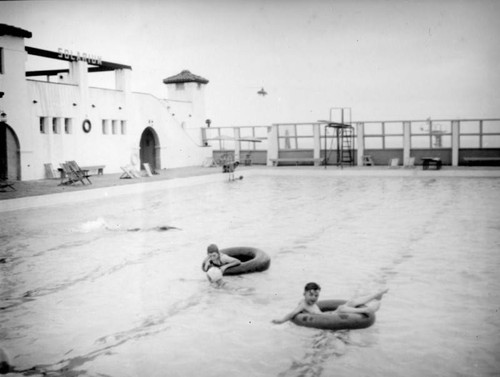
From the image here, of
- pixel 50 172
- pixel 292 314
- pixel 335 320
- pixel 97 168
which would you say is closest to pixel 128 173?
pixel 97 168

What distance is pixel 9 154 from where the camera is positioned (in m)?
22.1

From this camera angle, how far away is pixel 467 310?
630cm

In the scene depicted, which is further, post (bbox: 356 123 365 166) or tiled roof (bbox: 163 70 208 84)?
tiled roof (bbox: 163 70 208 84)

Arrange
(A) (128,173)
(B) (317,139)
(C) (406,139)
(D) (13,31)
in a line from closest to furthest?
1. (D) (13,31)
2. (A) (128,173)
3. (C) (406,139)
4. (B) (317,139)

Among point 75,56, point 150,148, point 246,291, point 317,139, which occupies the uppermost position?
point 75,56

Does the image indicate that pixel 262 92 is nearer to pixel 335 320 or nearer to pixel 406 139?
pixel 406 139

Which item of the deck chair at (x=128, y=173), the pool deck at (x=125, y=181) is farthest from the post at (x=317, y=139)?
the deck chair at (x=128, y=173)

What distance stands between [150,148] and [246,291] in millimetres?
25601

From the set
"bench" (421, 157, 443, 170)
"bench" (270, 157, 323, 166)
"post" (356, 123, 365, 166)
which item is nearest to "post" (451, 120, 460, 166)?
"bench" (421, 157, 443, 170)

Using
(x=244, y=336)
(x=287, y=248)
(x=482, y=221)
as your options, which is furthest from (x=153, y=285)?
(x=482, y=221)

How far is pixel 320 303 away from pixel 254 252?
8.87 ft

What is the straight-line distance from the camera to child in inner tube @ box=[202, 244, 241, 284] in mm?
7539

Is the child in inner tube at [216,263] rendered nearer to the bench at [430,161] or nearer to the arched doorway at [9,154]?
the arched doorway at [9,154]

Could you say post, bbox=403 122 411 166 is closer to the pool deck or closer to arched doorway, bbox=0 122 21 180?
the pool deck
